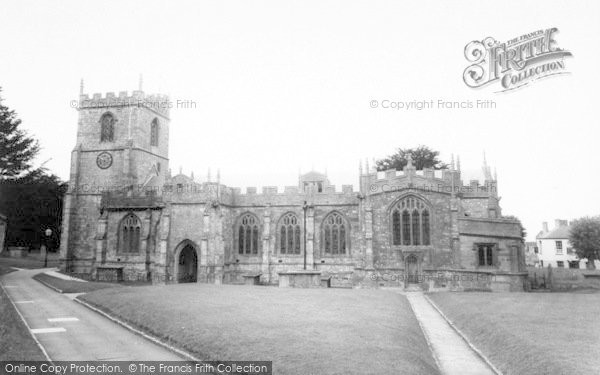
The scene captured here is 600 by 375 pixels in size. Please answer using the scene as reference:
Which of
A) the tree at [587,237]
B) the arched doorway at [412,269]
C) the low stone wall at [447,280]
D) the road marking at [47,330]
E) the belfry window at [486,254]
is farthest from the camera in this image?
the tree at [587,237]

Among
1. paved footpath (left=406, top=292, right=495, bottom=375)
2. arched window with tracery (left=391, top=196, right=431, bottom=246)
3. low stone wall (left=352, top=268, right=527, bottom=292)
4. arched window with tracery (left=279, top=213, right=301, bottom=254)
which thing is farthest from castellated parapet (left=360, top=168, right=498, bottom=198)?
paved footpath (left=406, top=292, right=495, bottom=375)

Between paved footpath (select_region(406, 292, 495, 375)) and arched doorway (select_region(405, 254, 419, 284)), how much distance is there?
345 inches

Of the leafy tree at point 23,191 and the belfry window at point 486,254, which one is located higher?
the leafy tree at point 23,191

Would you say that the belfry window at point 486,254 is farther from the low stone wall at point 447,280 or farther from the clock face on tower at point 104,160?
the clock face on tower at point 104,160

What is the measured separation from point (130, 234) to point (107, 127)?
38.8 ft

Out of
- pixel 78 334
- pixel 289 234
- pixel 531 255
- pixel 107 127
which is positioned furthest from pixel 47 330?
pixel 531 255

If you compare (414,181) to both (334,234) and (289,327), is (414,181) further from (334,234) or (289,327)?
(289,327)

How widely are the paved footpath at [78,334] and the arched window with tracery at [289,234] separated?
15.8 m

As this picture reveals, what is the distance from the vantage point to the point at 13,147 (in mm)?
31312

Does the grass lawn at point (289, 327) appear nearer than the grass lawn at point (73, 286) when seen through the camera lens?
Yes

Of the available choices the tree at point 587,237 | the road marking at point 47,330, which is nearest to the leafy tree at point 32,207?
the road marking at point 47,330

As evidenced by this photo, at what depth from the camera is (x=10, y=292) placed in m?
25.3

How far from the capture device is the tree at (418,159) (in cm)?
4869

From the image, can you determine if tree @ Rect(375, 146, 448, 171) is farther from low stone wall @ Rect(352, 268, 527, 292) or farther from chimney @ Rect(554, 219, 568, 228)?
chimney @ Rect(554, 219, 568, 228)
